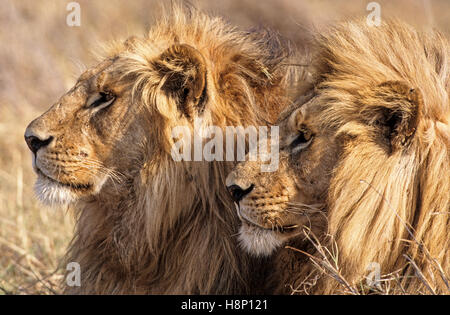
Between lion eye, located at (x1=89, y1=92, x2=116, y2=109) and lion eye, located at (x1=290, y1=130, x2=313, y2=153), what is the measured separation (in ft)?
3.10

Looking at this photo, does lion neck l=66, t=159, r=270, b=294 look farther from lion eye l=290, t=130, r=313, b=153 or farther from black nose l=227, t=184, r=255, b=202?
lion eye l=290, t=130, r=313, b=153

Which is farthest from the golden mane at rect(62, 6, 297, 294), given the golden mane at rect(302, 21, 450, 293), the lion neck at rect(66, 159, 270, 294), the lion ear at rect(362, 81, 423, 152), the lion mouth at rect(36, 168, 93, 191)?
the lion ear at rect(362, 81, 423, 152)

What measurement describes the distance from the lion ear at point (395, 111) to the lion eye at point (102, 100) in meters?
1.24

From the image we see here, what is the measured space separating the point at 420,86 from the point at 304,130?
49 cm

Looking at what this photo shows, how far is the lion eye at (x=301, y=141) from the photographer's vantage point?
313cm

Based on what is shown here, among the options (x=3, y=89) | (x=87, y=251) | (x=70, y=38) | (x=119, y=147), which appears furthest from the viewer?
(x=70, y=38)

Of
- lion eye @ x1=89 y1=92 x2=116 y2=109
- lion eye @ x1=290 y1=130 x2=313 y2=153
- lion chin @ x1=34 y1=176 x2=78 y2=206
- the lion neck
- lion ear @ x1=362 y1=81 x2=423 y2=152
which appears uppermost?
lion eye @ x1=89 y1=92 x2=116 y2=109

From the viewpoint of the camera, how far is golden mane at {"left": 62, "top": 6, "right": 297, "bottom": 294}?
3.53 metres

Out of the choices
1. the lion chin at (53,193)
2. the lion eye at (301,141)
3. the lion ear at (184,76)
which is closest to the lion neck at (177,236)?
the lion chin at (53,193)

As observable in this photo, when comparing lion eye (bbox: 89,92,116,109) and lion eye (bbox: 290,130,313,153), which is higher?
lion eye (bbox: 89,92,116,109)
